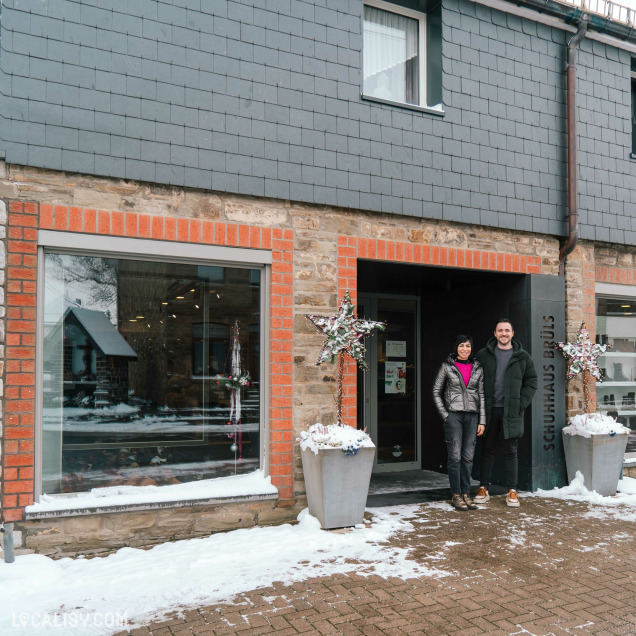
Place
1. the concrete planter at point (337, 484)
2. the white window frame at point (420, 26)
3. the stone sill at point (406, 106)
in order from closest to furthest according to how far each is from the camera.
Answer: the concrete planter at point (337, 484)
the stone sill at point (406, 106)
the white window frame at point (420, 26)

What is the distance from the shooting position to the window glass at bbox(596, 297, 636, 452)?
841cm

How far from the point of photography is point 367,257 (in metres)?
6.52

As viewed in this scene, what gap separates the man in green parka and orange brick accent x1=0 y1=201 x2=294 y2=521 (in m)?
2.38

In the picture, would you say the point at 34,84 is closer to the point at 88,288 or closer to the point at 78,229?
the point at 78,229

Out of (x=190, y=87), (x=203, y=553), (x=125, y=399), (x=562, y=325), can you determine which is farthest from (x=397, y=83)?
(x=203, y=553)

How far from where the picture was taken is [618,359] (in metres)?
8.70

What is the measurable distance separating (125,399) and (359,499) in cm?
226

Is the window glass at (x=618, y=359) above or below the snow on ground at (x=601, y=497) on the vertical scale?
above

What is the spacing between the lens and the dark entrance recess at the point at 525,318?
7477 mm

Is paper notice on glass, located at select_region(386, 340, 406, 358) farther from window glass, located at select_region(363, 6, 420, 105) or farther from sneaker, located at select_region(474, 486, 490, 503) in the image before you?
window glass, located at select_region(363, 6, 420, 105)

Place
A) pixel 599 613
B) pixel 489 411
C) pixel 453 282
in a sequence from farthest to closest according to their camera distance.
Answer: pixel 453 282, pixel 489 411, pixel 599 613

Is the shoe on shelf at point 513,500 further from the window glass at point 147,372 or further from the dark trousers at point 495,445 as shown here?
the window glass at point 147,372

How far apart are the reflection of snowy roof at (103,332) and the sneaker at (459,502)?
356 cm

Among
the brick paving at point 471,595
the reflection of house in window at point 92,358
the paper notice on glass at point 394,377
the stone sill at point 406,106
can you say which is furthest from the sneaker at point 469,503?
the stone sill at point 406,106
